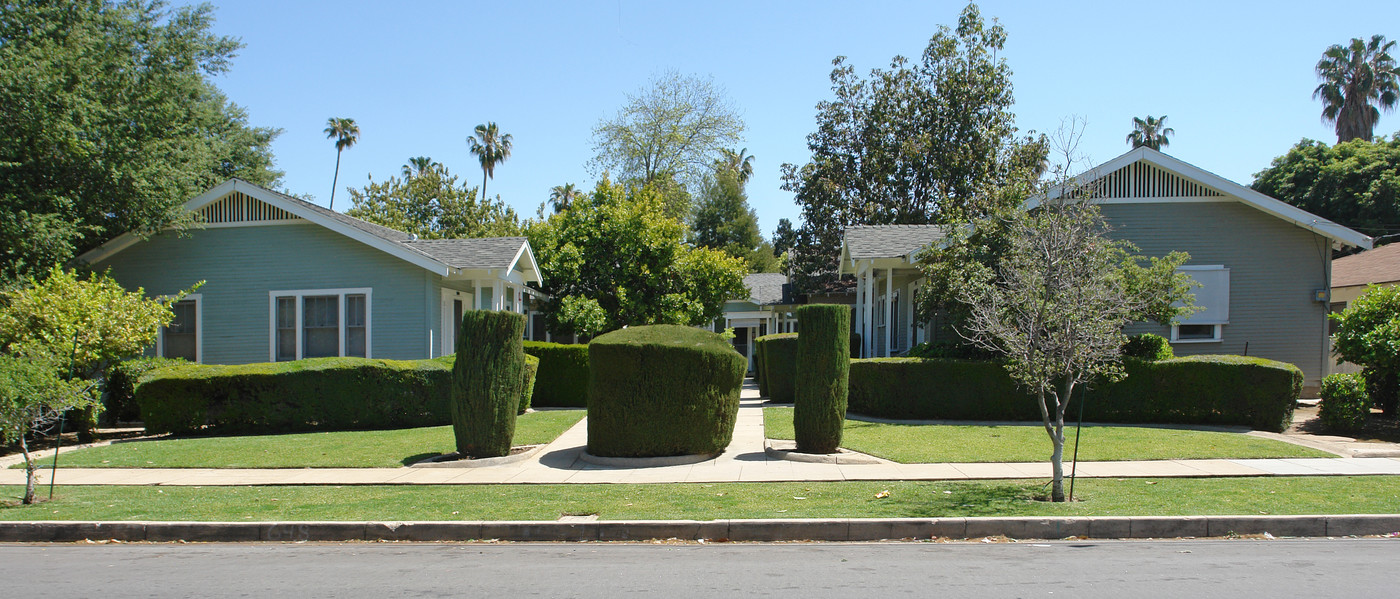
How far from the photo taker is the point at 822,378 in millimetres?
11664

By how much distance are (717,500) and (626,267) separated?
48.1ft

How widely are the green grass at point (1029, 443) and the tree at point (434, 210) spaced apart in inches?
1104

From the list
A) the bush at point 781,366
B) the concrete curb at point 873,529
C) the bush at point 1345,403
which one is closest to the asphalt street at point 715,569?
the concrete curb at point 873,529

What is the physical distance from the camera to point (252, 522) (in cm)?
834

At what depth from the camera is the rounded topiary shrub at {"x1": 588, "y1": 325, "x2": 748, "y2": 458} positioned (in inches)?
453

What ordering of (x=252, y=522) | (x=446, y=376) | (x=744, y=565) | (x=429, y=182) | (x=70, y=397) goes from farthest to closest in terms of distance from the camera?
(x=429, y=182), (x=446, y=376), (x=70, y=397), (x=252, y=522), (x=744, y=565)

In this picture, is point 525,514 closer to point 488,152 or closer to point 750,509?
point 750,509

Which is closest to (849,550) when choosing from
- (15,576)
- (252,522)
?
(252,522)

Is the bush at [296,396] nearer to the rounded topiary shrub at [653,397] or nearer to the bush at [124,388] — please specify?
the bush at [124,388]

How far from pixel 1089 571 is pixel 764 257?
49056 millimetres

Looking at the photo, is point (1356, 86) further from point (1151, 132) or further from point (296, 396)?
point (296, 396)

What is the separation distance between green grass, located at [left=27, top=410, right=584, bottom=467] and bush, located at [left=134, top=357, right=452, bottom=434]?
38cm

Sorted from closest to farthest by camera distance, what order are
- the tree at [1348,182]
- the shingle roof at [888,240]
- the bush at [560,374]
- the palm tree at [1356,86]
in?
the bush at [560,374]
the shingle roof at [888,240]
the tree at [1348,182]
the palm tree at [1356,86]

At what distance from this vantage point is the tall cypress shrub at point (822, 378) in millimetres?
11570
